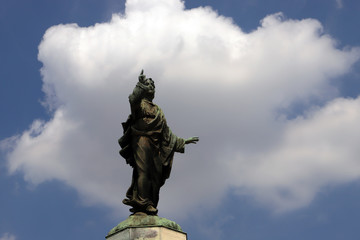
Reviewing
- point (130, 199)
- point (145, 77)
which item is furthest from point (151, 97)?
point (130, 199)

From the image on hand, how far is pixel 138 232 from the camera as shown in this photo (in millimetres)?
13898

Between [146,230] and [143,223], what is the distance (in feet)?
0.85

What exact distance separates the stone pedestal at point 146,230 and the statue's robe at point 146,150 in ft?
1.94

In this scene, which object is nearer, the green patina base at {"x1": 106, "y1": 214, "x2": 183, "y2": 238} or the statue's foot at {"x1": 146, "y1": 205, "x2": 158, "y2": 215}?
the green patina base at {"x1": 106, "y1": 214, "x2": 183, "y2": 238}

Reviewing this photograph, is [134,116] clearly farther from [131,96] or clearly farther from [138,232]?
[138,232]

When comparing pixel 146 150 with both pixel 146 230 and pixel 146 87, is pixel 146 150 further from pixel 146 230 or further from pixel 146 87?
pixel 146 230

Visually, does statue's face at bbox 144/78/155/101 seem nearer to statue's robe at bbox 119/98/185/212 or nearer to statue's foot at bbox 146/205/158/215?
statue's robe at bbox 119/98/185/212

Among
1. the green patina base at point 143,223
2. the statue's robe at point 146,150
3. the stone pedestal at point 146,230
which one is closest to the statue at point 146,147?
the statue's robe at point 146,150

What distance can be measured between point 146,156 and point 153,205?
133 cm

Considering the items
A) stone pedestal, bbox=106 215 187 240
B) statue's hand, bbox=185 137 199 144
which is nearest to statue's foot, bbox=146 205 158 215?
stone pedestal, bbox=106 215 187 240

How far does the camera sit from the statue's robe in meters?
15.0

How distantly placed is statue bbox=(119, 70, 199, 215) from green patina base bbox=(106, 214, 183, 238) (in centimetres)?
38

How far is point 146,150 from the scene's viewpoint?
1523cm

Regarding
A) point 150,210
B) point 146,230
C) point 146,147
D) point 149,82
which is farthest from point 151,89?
point 146,230
